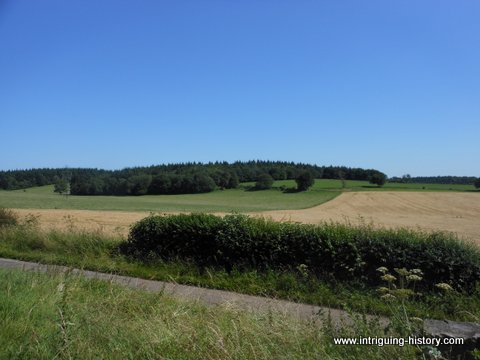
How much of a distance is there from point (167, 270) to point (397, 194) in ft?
276

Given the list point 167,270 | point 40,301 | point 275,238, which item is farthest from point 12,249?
→ point 40,301

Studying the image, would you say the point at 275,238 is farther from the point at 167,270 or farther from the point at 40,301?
the point at 40,301

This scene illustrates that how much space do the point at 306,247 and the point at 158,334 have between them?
722 centimetres

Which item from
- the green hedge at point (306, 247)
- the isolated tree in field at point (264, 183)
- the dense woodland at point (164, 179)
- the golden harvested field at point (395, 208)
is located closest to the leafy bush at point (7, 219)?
the green hedge at point (306, 247)

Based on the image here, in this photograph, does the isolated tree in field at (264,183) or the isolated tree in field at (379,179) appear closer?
the isolated tree in field at (264,183)

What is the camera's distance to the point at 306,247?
35.0ft

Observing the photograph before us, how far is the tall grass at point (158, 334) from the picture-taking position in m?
3.41

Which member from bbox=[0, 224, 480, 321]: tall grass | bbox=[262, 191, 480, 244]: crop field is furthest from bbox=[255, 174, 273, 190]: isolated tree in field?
bbox=[0, 224, 480, 321]: tall grass

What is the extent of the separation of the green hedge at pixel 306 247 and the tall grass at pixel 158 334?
573 centimetres

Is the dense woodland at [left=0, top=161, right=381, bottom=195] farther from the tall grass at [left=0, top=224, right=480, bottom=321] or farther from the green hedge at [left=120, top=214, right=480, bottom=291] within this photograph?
the green hedge at [left=120, top=214, right=480, bottom=291]

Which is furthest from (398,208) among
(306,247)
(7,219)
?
(306,247)

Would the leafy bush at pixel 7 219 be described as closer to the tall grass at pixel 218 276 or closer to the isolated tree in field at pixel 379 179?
the tall grass at pixel 218 276

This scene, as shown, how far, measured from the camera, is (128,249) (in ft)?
44.3

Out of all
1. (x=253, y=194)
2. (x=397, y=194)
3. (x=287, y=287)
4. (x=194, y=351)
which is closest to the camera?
(x=194, y=351)
